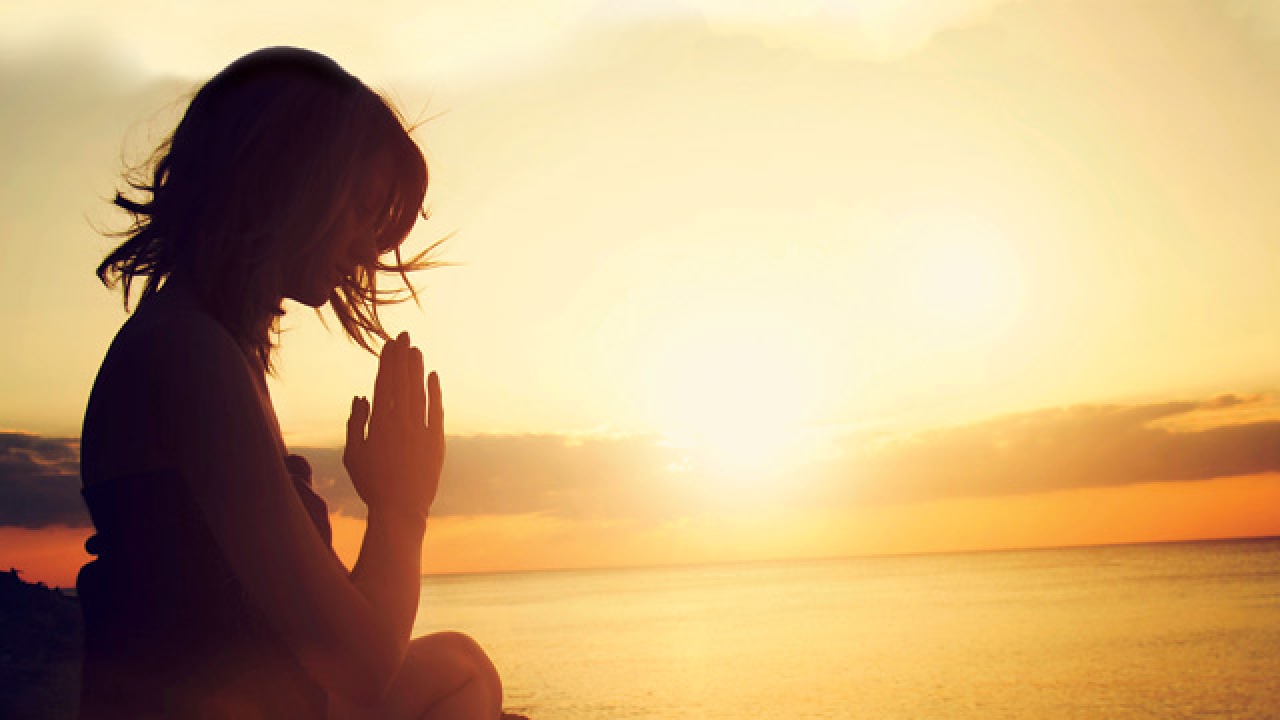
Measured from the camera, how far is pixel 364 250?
7.88 feet

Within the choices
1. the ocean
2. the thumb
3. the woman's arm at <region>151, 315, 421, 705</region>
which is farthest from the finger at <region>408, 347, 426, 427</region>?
the ocean

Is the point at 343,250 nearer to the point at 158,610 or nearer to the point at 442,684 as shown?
the point at 158,610

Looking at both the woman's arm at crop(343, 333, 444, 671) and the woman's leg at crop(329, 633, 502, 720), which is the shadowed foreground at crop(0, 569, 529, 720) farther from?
the woman's arm at crop(343, 333, 444, 671)

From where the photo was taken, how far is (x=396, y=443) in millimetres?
2201

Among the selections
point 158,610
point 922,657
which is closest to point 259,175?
point 158,610

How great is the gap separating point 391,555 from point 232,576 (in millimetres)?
404

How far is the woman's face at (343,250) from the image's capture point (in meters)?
2.21

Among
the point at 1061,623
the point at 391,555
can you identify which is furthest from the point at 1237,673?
the point at 391,555

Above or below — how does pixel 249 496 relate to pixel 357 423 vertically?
below

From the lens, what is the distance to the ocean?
3009 centimetres

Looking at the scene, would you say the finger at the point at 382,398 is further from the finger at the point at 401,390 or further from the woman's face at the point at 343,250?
the woman's face at the point at 343,250

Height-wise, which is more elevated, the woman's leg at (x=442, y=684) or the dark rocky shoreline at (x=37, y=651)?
the woman's leg at (x=442, y=684)

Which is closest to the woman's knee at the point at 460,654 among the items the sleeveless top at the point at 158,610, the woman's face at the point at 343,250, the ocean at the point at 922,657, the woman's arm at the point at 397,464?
the woman's arm at the point at 397,464

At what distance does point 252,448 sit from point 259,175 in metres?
0.67
